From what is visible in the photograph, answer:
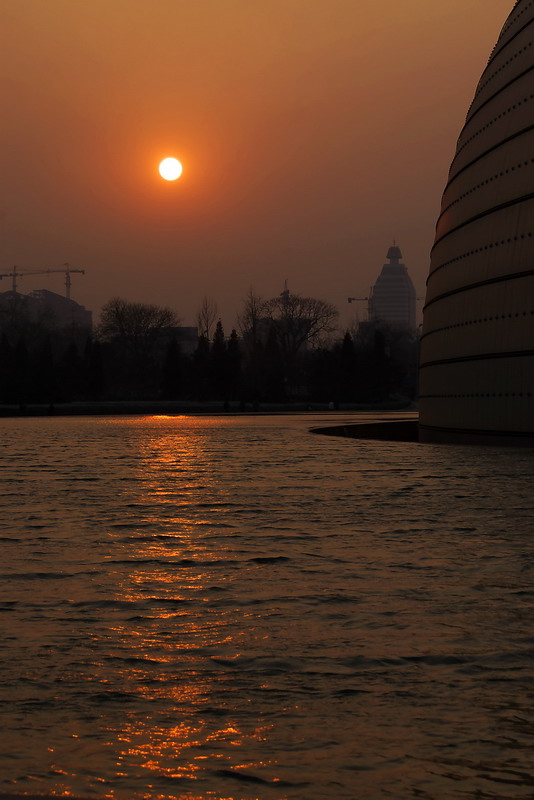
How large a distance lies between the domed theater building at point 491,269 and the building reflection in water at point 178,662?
37.8 feet

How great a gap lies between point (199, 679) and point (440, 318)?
20352 mm

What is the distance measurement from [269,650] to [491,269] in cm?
1684

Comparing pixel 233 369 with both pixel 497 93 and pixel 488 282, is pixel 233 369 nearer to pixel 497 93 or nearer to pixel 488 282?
pixel 497 93

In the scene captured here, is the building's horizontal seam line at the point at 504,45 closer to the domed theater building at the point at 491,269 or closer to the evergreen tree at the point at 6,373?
the domed theater building at the point at 491,269

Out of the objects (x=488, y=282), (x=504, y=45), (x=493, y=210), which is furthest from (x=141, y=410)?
(x=488, y=282)

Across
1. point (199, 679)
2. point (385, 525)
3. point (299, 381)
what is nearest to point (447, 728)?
point (199, 679)

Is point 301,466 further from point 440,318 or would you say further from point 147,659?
point 147,659

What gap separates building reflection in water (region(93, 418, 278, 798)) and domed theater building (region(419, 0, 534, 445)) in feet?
37.8

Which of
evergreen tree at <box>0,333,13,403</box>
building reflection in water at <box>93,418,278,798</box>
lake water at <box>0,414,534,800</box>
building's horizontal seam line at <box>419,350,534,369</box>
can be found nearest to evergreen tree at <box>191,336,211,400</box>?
evergreen tree at <box>0,333,13,403</box>

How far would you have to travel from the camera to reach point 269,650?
4.57m

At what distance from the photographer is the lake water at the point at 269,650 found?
3.12 metres

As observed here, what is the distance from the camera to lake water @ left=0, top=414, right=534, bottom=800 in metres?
3.12

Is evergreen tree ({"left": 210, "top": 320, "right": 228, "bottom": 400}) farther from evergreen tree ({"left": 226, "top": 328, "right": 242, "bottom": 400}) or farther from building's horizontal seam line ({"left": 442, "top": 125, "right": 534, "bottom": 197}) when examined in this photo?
building's horizontal seam line ({"left": 442, "top": 125, "right": 534, "bottom": 197})

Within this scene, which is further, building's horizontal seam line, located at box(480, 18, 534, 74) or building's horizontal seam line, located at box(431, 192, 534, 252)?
building's horizontal seam line, located at box(480, 18, 534, 74)
